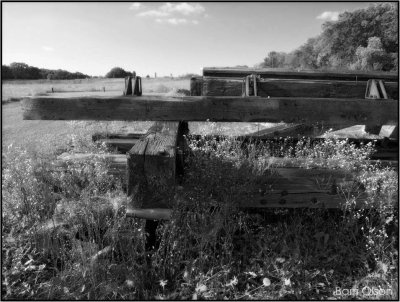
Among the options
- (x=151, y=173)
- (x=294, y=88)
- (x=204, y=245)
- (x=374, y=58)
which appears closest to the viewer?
(x=151, y=173)

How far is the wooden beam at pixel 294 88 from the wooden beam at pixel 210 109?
952mm

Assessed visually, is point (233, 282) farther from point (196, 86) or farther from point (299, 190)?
point (196, 86)

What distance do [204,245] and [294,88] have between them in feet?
6.84

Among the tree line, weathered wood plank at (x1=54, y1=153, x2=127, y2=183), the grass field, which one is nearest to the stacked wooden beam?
the grass field

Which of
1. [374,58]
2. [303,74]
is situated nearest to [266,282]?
[303,74]

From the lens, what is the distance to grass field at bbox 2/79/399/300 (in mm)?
2914

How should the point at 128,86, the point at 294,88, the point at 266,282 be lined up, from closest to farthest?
the point at 266,282 < the point at 128,86 < the point at 294,88

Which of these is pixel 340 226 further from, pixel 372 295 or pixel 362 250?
pixel 372 295

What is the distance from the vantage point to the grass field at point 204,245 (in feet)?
9.56

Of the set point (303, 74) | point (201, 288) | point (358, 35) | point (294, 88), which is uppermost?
point (358, 35)

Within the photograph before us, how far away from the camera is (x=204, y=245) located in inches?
128

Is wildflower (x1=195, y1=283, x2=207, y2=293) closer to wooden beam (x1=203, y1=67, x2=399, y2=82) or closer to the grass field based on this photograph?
the grass field

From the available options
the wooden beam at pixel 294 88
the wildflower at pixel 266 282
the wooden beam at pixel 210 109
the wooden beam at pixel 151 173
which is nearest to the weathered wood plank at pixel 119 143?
the wooden beam at pixel 294 88

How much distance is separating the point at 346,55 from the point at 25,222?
41651 mm
